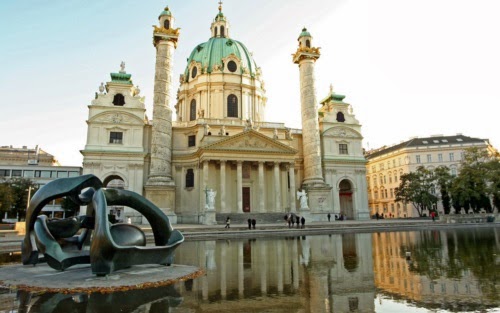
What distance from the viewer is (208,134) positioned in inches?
1736

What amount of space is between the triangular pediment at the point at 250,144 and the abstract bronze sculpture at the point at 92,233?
3115 centimetres

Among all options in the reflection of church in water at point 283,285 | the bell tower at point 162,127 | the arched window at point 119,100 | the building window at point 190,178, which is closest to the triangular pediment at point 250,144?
the bell tower at point 162,127

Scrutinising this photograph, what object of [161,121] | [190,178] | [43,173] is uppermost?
[161,121]

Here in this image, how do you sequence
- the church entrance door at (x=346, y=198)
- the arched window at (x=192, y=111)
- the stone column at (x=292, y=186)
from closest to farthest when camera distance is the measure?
the stone column at (x=292, y=186), the church entrance door at (x=346, y=198), the arched window at (x=192, y=111)

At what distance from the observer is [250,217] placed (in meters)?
40.1

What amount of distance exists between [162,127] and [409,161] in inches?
1889

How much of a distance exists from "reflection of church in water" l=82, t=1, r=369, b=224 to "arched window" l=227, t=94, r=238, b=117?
0.52 feet

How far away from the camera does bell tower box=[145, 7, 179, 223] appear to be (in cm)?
3881

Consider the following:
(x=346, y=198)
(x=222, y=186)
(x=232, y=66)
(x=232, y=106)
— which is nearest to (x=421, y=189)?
(x=346, y=198)

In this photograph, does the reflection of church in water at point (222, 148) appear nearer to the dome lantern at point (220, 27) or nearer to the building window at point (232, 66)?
the building window at point (232, 66)

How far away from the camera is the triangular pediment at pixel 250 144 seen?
42.5 metres

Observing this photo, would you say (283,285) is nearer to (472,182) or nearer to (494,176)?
(494,176)

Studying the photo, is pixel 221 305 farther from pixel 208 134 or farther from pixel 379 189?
pixel 379 189

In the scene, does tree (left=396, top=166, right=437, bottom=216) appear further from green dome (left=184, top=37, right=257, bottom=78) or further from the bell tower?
the bell tower
